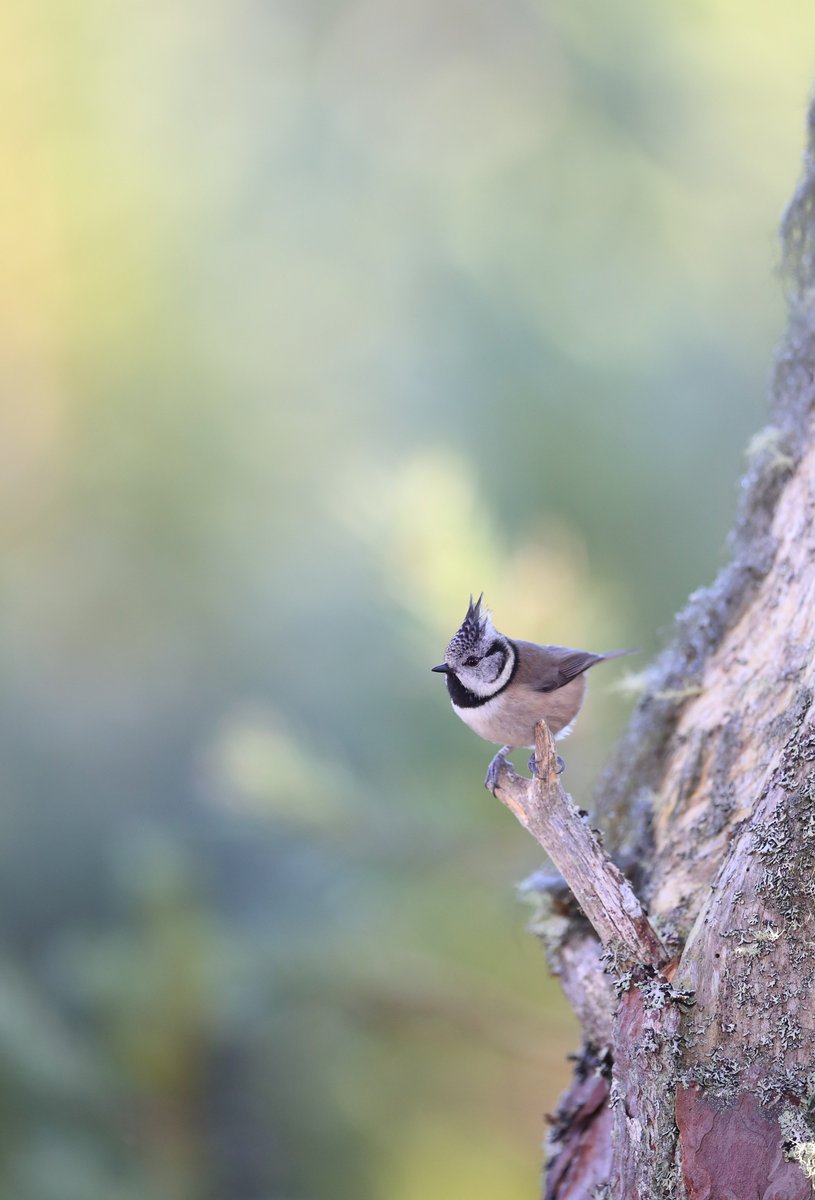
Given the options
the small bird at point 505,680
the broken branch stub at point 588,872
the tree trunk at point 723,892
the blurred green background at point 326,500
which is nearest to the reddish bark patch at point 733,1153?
the tree trunk at point 723,892

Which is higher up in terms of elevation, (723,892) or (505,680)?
(505,680)

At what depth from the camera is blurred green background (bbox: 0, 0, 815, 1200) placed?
2.13 metres

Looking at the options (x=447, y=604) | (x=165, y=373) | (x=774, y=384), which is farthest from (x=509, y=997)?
(x=165, y=373)

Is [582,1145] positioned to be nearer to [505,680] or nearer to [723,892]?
[723,892]

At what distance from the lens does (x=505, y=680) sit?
4.67 ft

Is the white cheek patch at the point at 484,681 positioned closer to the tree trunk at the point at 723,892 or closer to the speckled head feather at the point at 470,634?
the speckled head feather at the point at 470,634

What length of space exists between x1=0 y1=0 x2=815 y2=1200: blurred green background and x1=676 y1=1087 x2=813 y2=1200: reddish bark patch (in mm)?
972

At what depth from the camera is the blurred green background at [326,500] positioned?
6.98 feet

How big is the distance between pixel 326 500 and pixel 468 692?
3.51ft

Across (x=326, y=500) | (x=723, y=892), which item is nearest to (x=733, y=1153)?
(x=723, y=892)

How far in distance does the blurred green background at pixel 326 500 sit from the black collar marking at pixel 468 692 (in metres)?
0.42

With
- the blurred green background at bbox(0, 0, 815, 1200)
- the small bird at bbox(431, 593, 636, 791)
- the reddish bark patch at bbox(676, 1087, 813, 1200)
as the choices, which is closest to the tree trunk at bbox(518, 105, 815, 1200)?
the reddish bark patch at bbox(676, 1087, 813, 1200)

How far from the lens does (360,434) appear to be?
3.77 meters

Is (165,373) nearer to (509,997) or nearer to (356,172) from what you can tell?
(356,172)
